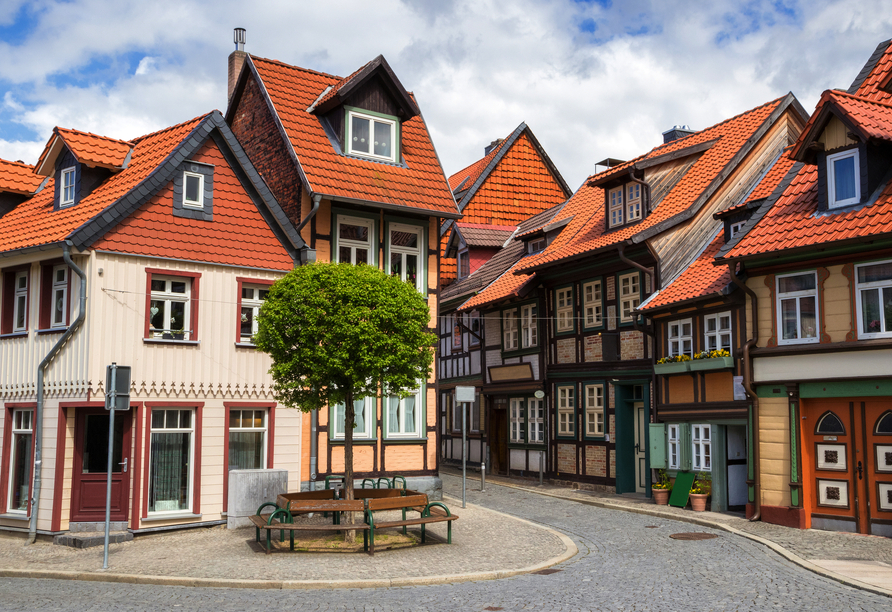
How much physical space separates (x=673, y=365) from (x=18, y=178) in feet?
52.7

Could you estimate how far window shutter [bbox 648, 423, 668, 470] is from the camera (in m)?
20.5

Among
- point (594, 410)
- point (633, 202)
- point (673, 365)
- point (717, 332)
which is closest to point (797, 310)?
point (717, 332)

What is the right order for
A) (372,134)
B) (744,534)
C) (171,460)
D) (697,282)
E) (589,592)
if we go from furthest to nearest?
(372,134) → (697,282) → (171,460) → (744,534) → (589,592)

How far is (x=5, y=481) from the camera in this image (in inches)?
679

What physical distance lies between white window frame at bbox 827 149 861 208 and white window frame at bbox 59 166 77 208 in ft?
49.7

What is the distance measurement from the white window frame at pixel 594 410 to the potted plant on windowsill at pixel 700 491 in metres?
4.28

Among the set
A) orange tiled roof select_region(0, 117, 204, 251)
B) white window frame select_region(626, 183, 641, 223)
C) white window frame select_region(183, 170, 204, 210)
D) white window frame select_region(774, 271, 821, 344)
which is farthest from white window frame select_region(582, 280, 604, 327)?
orange tiled roof select_region(0, 117, 204, 251)

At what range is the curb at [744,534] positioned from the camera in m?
11.2

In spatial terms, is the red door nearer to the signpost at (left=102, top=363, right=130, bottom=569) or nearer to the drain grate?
the signpost at (left=102, top=363, right=130, bottom=569)

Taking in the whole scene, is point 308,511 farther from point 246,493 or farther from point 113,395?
point 113,395

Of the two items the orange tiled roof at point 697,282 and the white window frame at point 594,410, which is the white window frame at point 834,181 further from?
the white window frame at point 594,410

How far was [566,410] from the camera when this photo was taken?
25.0 m

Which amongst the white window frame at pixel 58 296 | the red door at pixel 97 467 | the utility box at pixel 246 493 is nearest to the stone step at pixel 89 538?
the red door at pixel 97 467

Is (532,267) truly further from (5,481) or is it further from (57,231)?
(5,481)
